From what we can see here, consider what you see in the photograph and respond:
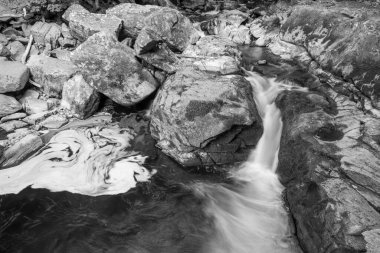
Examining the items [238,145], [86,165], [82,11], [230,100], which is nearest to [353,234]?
[238,145]

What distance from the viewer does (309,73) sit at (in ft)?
25.0

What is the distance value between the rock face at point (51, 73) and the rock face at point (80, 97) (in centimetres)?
50

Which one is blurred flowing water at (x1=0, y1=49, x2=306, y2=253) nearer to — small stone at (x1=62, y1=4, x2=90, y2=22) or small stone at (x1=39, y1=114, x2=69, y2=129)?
small stone at (x1=39, y1=114, x2=69, y2=129)

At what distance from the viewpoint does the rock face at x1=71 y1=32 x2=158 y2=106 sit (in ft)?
26.1

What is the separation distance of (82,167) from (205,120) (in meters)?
2.90

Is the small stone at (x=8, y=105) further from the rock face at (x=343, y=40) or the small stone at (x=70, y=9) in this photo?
the rock face at (x=343, y=40)

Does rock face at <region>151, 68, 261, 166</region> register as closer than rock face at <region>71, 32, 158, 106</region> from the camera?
Yes

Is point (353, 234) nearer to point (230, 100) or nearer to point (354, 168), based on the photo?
point (354, 168)

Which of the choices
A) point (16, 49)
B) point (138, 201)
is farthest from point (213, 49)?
point (16, 49)

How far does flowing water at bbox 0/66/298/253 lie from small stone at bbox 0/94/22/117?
6.19ft

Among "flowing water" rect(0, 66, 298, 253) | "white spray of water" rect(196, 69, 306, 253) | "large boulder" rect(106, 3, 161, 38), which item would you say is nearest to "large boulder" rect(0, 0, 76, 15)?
"large boulder" rect(106, 3, 161, 38)

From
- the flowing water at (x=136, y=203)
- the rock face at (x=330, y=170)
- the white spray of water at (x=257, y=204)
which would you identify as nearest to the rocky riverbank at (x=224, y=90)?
the rock face at (x=330, y=170)

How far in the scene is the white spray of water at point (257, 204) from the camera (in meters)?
5.01

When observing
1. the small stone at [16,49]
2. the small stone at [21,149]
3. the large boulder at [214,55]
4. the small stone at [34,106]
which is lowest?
the small stone at [21,149]
